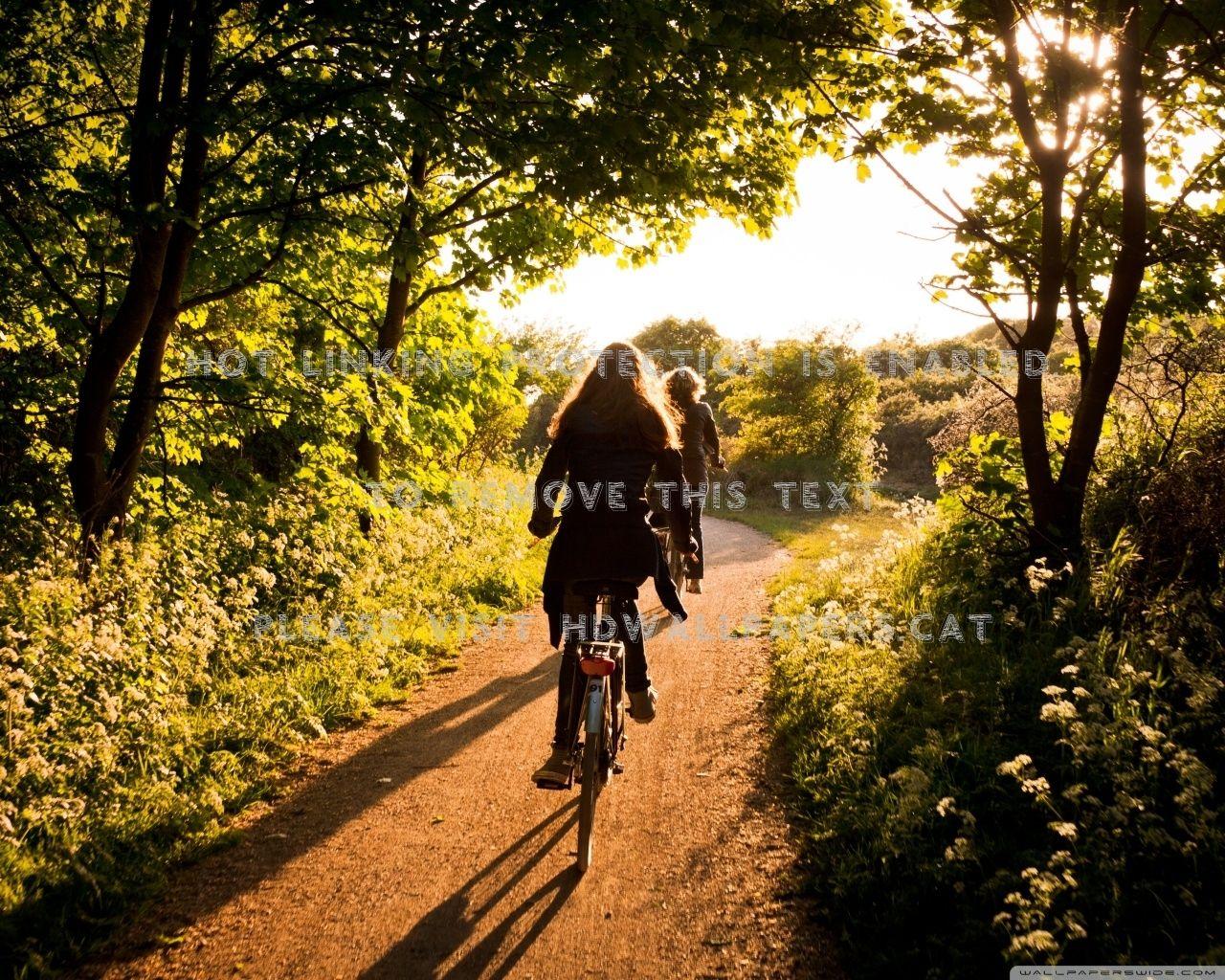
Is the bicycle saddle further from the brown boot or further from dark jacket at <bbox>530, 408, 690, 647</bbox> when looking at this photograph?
the brown boot

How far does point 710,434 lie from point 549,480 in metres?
4.84

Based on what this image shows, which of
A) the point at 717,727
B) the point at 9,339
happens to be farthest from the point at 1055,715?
the point at 9,339

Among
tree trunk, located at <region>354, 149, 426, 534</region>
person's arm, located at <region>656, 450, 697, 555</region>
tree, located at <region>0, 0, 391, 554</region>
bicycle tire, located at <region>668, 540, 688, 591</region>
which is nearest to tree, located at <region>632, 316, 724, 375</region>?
tree trunk, located at <region>354, 149, 426, 534</region>


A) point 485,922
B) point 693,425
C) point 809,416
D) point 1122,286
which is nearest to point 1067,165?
point 1122,286

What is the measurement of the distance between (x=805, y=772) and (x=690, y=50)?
5322mm

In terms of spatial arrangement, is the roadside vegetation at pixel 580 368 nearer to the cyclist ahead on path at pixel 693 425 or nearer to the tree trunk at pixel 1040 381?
the tree trunk at pixel 1040 381

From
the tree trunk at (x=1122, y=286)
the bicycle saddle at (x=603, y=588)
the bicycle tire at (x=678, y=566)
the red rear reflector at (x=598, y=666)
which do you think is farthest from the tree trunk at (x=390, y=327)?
the tree trunk at (x=1122, y=286)

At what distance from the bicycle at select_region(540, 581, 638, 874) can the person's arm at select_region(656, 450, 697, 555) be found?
572 mm

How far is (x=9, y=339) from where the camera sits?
22.5 feet

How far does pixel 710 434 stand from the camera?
29.7ft

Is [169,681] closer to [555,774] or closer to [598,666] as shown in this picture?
[555,774]

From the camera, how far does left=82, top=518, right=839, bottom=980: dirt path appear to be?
10.9 ft

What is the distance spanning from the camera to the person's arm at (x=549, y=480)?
448cm

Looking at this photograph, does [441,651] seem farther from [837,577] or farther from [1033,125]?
[1033,125]
